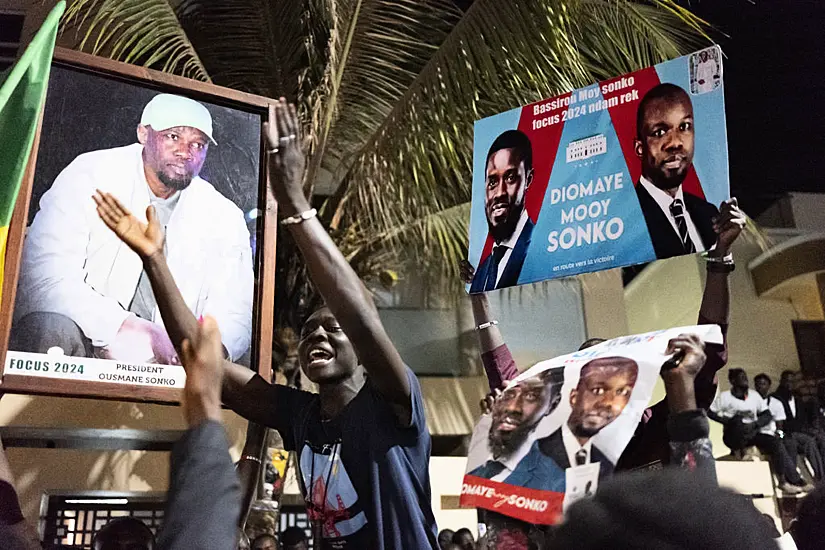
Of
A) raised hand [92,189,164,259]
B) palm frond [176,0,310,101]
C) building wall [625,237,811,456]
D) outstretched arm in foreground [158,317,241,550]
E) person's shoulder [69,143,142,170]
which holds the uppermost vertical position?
palm frond [176,0,310,101]

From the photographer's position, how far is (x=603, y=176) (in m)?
2.74

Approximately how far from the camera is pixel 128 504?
6.03 m

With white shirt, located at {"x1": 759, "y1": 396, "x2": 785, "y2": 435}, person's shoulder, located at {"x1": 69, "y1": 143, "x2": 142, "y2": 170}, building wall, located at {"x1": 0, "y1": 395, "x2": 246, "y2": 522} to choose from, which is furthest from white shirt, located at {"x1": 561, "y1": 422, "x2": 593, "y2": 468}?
white shirt, located at {"x1": 759, "y1": 396, "x2": 785, "y2": 435}

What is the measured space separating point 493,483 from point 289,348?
4.10 metres

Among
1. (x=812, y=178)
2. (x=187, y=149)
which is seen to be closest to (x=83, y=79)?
(x=187, y=149)

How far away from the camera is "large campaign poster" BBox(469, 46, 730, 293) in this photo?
2543mm

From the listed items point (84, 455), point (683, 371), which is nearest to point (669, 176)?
point (683, 371)

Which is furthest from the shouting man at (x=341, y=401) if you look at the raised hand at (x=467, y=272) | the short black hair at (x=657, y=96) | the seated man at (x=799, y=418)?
the seated man at (x=799, y=418)

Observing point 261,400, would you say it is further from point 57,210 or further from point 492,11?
point 492,11

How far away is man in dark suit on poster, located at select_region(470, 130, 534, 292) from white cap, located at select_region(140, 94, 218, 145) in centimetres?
135

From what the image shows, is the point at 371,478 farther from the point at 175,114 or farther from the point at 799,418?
the point at 799,418

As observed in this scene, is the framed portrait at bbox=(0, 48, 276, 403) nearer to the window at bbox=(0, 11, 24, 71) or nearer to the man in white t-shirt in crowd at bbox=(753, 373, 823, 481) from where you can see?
the window at bbox=(0, 11, 24, 71)

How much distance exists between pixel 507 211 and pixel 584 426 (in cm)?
127

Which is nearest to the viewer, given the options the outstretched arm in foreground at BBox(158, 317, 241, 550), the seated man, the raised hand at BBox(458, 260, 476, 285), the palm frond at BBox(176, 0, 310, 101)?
the outstretched arm in foreground at BBox(158, 317, 241, 550)
